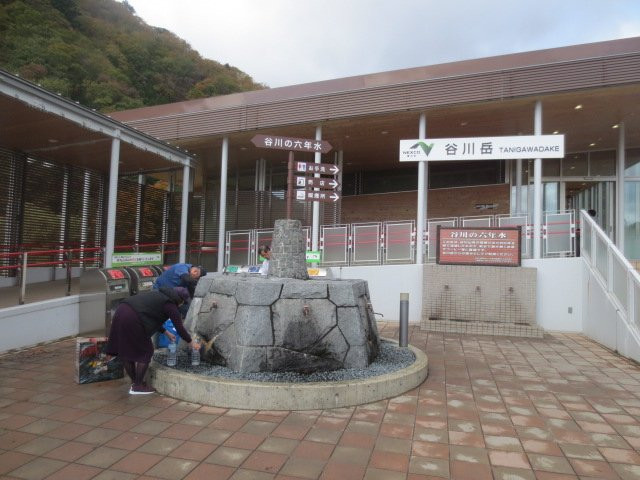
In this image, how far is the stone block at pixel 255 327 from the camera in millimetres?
4744

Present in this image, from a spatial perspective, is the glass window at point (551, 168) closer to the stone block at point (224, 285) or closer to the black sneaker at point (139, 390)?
the stone block at point (224, 285)

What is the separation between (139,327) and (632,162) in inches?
681

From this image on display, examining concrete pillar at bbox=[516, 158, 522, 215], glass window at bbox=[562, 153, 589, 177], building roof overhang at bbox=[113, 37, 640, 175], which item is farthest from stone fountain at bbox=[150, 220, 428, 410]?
Result: glass window at bbox=[562, 153, 589, 177]

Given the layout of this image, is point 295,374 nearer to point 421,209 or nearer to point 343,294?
point 343,294

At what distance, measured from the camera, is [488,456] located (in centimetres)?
A: 337

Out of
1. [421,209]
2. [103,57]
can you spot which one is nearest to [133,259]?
[421,209]

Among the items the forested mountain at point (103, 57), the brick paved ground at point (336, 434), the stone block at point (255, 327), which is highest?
the forested mountain at point (103, 57)

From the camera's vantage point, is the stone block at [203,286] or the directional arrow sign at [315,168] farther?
the directional arrow sign at [315,168]

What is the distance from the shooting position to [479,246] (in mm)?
9469

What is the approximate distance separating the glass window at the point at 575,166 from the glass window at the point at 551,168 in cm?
25

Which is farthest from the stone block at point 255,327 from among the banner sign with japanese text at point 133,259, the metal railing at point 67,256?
the banner sign with japanese text at point 133,259

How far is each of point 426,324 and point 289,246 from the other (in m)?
4.53

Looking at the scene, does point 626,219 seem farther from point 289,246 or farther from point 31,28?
point 31,28

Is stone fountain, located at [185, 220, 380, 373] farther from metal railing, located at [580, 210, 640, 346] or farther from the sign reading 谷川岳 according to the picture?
the sign reading 谷川岳
